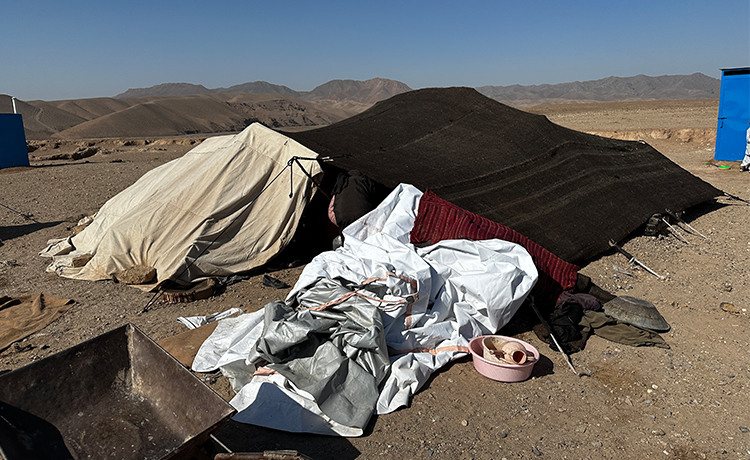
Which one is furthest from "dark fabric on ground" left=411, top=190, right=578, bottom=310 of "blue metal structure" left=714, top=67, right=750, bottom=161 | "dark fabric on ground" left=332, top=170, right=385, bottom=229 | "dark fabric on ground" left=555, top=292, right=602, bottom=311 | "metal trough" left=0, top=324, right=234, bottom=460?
"blue metal structure" left=714, top=67, right=750, bottom=161

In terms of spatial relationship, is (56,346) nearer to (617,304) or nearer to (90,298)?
(90,298)

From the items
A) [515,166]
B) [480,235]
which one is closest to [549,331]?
[480,235]

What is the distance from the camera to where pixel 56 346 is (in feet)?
13.1

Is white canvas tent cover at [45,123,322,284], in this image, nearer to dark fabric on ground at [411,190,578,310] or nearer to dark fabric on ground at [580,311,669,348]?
dark fabric on ground at [411,190,578,310]

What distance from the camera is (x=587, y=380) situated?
342 cm

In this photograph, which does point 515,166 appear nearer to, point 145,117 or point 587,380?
point 587,380

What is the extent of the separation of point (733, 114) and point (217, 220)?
1234 cm

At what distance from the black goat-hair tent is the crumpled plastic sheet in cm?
130

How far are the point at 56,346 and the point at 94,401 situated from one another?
1.42 meters

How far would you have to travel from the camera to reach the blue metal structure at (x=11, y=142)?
1322 centimetres

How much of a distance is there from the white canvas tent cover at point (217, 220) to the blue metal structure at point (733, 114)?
439 inches

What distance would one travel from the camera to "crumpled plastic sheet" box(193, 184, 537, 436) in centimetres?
311

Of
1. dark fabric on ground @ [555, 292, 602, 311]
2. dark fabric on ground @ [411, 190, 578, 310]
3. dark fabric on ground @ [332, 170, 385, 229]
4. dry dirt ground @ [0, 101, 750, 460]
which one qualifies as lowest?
dry dirt ground @ [0, 101, 750, 460]

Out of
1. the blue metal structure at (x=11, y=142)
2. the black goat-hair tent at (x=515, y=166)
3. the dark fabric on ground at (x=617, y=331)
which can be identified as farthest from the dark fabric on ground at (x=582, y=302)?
the blue metal structure at (x=11, y=142)
